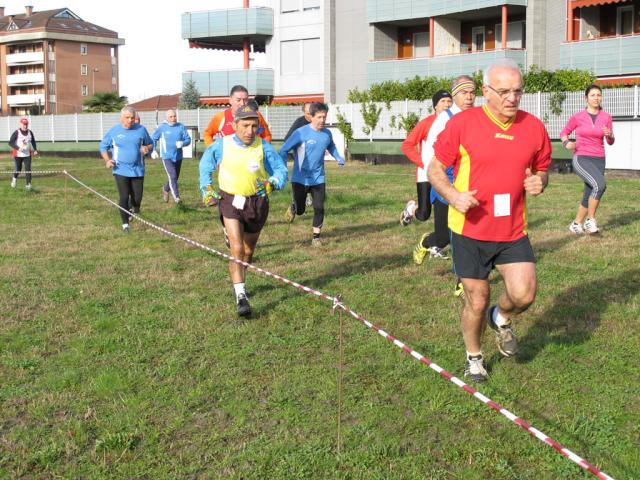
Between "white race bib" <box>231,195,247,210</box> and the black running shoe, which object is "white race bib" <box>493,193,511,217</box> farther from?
"white race bib" <box>231,195,247,210</box>

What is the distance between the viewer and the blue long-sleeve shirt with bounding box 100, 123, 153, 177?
13281 millimetres

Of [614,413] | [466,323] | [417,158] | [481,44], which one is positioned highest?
[481,44]

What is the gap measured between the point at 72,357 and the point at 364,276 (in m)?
3.87

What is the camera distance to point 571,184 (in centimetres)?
2078

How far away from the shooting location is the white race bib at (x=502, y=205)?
5.37m

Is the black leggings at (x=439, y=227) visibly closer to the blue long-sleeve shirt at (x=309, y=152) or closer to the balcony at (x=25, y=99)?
the blue long-sleeve shirt at (x=309, y=152)

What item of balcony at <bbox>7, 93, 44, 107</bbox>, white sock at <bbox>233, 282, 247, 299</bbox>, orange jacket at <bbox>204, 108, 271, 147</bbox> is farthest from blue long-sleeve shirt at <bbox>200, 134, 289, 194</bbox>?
balcony at <bbox>7, 93, 44, 107</bbox>

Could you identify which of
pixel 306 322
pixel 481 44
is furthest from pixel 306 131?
pixel 481 44

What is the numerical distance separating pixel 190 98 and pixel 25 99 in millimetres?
64998

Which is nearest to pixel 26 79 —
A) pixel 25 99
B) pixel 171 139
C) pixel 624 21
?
pixel 25 99

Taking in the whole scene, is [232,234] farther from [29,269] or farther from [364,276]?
[29,269]

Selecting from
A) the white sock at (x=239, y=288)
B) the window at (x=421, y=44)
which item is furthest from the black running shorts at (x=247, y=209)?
the window at (x=421, y=44)

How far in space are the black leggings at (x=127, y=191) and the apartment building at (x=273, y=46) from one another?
33072mm

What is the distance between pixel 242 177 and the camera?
7945 mm
